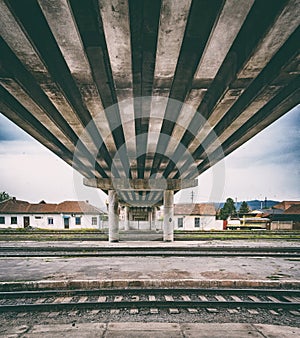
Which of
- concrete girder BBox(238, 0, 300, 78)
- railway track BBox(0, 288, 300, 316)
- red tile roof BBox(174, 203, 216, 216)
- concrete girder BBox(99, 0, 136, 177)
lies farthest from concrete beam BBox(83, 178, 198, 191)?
red tile roof BBox(174, 203, 216, 216)

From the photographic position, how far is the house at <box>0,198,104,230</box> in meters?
44.2

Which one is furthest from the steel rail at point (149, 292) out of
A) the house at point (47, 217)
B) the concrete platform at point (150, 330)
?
the house at point (47, 217)

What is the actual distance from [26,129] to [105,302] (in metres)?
7.33

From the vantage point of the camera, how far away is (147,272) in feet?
30.4

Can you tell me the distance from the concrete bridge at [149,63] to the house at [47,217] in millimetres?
37328

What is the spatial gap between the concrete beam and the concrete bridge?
1121 cm

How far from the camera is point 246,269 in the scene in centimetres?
998

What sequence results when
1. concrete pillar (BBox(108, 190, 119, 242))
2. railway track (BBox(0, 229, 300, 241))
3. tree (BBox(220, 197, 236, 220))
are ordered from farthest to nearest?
tree (BBox(220, 197, 236, 220)) → railway track (BBox(0, 229, 300, 241)) → concrete pillar (BBox(108, 190, 119, 242))

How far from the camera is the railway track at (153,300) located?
6.18 meters

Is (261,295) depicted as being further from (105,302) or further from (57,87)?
(57,87)

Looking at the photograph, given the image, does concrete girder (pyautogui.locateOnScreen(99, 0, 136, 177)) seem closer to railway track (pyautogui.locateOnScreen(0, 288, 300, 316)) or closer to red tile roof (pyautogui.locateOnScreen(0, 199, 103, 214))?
railway track (pyautogui.locateOnScreen(0, 288, 300, 316))

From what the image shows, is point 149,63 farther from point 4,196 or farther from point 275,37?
point 4,196

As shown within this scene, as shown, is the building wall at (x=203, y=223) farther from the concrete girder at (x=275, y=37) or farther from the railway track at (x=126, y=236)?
the concrete girder at (x=275, y=37)

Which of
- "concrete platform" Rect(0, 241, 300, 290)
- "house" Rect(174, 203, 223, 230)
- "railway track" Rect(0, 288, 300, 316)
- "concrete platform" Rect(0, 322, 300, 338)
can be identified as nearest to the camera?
"concrete platform" Rect(0, 322, 300, 338)
